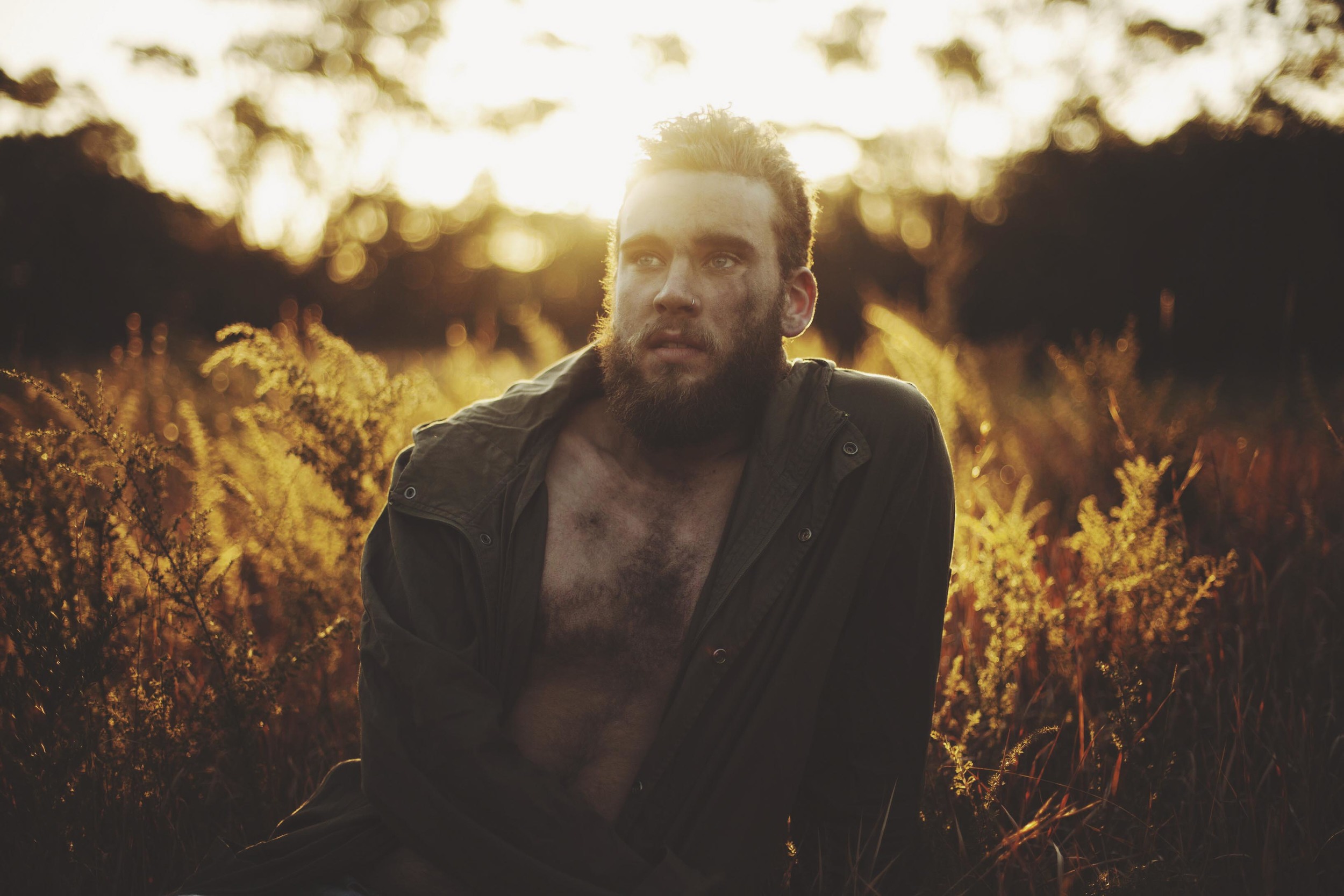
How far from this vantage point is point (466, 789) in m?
1.56

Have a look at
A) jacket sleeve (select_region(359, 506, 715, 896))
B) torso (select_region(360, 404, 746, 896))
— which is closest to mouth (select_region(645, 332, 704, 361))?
torso (select_region(360, 404, 746, 896))

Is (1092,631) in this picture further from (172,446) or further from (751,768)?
(172,446)

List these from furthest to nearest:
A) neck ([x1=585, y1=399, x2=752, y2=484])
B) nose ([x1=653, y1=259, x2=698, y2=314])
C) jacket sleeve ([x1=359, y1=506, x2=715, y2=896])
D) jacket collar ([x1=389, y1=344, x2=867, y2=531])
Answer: neck ([x1=585, y1=399, x2=752, y2=484])
nose ([x1=653, y1=259, x2=698, y2=314])
jacket collar ([x1=389, y1=344, x2=867, y2=531])
jacket sleeve ([x1=359, y1=506, x2=715, y2=896])

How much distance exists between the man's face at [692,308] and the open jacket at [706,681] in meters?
0.16

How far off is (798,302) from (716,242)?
0.38m

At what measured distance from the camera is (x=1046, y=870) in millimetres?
1795

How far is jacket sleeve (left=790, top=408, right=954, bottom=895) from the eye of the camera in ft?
6.06

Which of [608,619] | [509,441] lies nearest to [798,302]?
[509,441]

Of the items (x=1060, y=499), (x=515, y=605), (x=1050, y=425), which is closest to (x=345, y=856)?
(x=515, y=605)

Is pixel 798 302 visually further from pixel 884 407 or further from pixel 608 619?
pixel 608 619

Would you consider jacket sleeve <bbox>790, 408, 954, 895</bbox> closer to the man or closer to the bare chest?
the man

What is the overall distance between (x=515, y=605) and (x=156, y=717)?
1075mm

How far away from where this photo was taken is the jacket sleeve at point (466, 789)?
1517 millimetres

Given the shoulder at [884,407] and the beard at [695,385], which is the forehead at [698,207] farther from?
the shoulder at [884,407]
